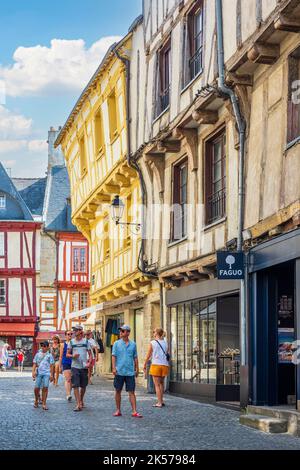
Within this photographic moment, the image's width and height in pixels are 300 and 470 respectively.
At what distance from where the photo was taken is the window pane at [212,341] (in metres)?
17.2

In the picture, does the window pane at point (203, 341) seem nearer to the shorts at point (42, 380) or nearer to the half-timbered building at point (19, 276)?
the shorts at point (42, 380)

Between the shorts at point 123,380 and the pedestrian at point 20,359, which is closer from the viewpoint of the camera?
the shorts at point 123,380

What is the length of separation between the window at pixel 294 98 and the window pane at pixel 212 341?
500 cm

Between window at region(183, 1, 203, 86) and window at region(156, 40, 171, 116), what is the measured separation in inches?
64.7

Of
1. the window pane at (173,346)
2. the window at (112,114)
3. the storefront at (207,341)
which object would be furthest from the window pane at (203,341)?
the window at (112,114)

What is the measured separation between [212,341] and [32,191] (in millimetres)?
42826

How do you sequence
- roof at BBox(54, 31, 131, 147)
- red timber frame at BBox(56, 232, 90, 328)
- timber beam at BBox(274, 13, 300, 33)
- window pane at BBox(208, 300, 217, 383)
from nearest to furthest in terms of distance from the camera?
timber beam at BBox(274, 13, 300, 33) < window pane at BBox(208, 300, 217, 383) < roof at BBox(54, 31, 131, 147) < red timber frame at BBox(56, 232, 90, 328)

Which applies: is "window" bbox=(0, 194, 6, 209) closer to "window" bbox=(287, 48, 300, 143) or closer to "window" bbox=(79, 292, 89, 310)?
"window" bbox=(79, 292, 89, 310)

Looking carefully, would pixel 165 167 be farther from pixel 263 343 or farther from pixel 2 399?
pixel 263 343

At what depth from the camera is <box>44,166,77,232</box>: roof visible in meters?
53.1

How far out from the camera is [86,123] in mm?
28016

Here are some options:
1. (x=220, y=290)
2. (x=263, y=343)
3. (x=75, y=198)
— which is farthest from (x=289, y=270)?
(x=75, y=198)

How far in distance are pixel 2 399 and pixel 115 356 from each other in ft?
17.6

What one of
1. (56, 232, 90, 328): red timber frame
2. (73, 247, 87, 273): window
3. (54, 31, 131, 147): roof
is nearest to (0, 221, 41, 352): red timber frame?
(56, 232, 90, 328): red timber frame
